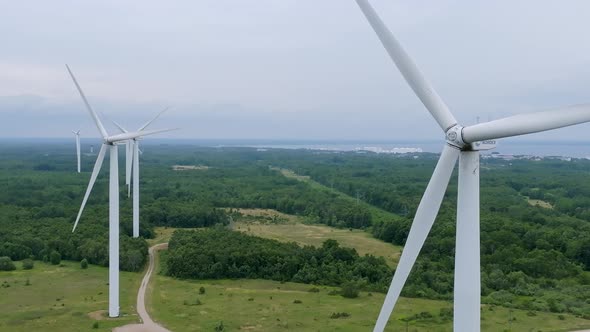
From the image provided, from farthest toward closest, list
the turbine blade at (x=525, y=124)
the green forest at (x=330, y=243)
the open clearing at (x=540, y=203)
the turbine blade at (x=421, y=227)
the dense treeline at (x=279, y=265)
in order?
the open clearing at (x=540, y=203) < the dense treeline at (x=279, y=265) < the green forest at (x=330, y=243) < the turbine blade at (x=421, y=227) < the turbine blade at (x=525, y=124)

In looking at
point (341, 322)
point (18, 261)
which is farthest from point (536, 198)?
point (18, 261)

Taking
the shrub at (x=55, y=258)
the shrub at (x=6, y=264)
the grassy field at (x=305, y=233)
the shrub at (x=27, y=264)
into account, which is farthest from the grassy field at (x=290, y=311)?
the shrub at (x=6, y=264)

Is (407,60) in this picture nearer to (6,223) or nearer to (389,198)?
(6,223)

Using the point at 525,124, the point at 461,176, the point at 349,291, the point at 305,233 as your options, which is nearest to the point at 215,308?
the point at 349,291

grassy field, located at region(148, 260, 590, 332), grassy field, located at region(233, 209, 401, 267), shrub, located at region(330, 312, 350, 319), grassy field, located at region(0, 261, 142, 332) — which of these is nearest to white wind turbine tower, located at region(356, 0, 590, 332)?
grassy field, located at region(148, 260, 590, 332)

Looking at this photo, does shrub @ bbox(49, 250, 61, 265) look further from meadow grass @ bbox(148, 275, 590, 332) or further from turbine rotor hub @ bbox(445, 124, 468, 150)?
turbine rotor hub @ bbox(445, 124, 468, 150)

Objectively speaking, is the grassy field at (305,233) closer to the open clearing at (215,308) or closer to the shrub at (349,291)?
the shrub at (349,291)

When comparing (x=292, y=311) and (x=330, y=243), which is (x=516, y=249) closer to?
(x=330, y=243)
